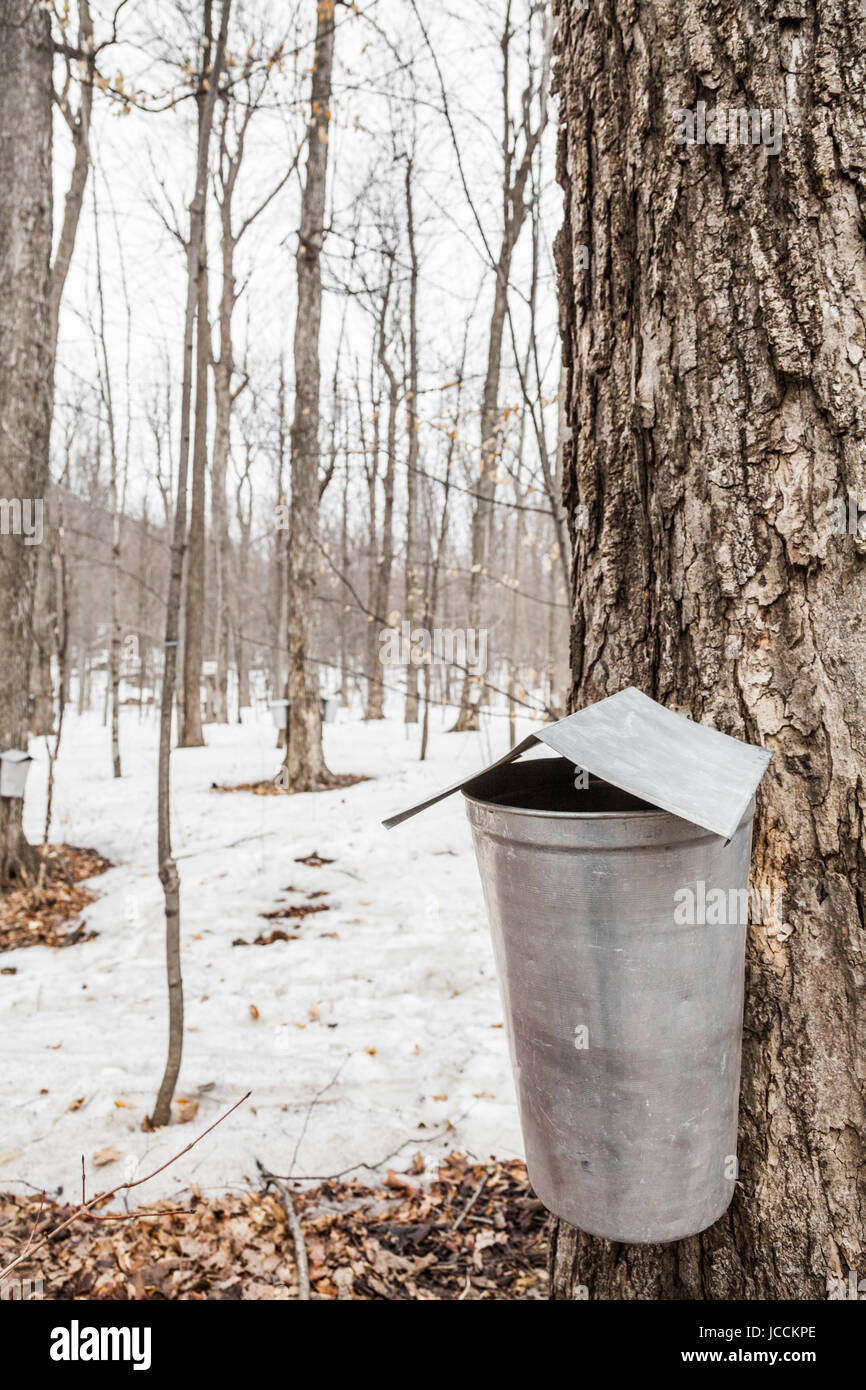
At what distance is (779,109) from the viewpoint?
1.08m

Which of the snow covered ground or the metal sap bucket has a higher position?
the metal sap bucket

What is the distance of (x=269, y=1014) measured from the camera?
3.22 metres

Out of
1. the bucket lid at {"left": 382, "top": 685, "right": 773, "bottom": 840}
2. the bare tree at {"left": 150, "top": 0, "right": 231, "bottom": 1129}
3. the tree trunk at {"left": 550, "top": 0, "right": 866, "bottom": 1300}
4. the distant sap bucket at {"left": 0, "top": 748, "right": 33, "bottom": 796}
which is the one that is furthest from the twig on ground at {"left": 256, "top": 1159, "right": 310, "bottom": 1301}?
the distant sap bucket at {"left": 0, "top": 748, "right": 33, "bottom": 796}

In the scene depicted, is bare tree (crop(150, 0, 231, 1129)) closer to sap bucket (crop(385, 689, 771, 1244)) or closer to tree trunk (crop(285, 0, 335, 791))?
sap bucket (crop(385, 689, 771, 1244))

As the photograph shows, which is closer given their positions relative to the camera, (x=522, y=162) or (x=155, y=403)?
(x=522, y=162)

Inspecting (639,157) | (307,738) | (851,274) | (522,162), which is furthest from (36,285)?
(851,274)

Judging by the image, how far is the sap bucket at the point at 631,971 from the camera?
0.92 meters

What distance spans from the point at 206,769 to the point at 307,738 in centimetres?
194

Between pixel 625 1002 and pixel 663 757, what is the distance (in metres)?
0.34

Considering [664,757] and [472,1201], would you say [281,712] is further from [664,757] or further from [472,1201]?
[664,757]

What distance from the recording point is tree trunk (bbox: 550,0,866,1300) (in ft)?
3.41

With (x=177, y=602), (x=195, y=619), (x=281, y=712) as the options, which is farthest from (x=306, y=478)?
(x=177, y=602)

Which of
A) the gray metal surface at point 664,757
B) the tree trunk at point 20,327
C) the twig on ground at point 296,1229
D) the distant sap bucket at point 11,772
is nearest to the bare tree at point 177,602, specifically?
the twig on ground at point 296,1229
